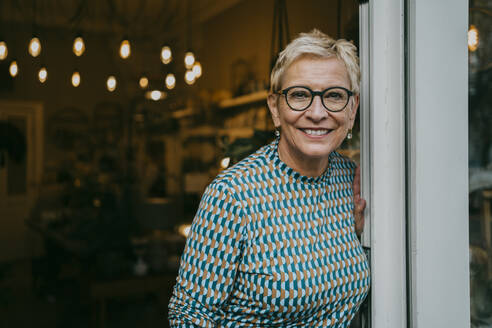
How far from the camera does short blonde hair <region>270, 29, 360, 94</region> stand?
1.11m

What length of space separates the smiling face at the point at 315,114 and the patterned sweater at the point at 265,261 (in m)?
0.10

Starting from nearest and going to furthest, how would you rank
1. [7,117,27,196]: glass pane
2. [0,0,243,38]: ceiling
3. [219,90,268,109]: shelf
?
[219,90,268,109]: shelf → [0,0,243,38]: ceiling → [7,117,27,196]: glass pane

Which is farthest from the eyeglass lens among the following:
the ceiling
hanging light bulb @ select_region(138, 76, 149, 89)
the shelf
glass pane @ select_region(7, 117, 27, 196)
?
glass pane @ select_region(7, 117, 27, 196)

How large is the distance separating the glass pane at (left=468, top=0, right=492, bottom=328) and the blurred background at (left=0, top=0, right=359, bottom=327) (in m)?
2.47

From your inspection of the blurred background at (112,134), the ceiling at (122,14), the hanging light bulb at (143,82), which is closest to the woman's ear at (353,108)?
the blurred background at (112,134)

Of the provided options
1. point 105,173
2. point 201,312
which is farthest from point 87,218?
point 201,312

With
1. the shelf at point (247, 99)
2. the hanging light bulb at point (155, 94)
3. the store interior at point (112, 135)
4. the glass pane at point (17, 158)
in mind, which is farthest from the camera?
the hanging light bulb at point (155, 94)

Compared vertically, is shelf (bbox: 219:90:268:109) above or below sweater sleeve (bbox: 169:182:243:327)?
above

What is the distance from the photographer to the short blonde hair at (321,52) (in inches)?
43.9

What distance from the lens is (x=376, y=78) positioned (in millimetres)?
1178

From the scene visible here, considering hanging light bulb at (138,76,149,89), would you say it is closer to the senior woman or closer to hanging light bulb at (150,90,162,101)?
hanging light bulb at (150,90,162,101)

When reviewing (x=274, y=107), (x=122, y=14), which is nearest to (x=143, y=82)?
(x=122, y=14)

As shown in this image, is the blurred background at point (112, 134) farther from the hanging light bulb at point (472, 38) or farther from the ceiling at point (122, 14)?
the hanging light bulb at point (472, 38)

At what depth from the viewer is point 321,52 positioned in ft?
3.65
